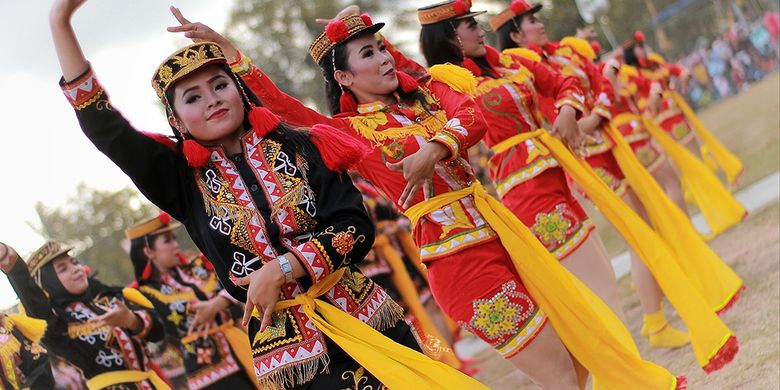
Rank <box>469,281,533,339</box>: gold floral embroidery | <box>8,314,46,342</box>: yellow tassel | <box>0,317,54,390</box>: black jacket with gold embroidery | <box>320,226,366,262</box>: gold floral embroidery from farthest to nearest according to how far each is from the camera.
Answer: <box>8,314,46,342</box>: yellow tassel
<box>0,317,54,390</box>: black jacket with gold embroidery
<box>469,281,533,339</box>: gold floral embroidery
<box>320,226,366,262</box>: gold floral embroidery

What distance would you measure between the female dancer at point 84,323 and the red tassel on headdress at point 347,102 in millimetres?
2780

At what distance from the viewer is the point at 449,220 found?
4121 millimetres

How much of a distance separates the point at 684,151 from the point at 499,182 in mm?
4032

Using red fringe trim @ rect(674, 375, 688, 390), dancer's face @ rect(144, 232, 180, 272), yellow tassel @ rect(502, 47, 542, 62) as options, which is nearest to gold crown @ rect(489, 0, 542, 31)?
yellow tassel @ rect(502, 47, 542, 62)

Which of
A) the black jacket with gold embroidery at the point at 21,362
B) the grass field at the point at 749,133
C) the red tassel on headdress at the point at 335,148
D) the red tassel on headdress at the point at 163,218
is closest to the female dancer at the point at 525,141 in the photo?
the red tassel on headdress at the point at 335,148

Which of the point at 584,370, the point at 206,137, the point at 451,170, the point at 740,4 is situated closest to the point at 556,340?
the point at 584,370

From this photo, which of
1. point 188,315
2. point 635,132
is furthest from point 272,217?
point 635,132

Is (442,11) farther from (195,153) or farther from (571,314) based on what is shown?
(195,153)

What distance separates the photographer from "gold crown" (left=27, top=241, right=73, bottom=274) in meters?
6.33

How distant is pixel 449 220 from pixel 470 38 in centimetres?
139

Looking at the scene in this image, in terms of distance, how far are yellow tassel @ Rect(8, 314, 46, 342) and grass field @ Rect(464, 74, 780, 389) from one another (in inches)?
133

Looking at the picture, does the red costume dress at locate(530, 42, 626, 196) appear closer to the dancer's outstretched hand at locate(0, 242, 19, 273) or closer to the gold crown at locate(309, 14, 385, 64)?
the gold crown at locate(309, 14, 385, 64)

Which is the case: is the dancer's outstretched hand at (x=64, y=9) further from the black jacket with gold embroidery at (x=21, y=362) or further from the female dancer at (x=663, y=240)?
the black jacket with gold embroidery at (x=21, y=362)

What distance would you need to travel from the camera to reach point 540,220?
5.17 metres
